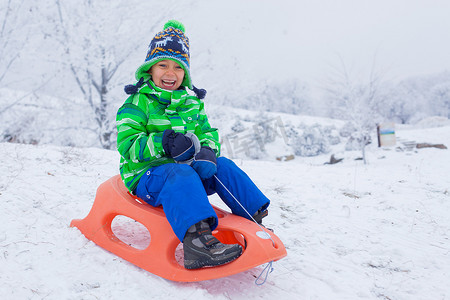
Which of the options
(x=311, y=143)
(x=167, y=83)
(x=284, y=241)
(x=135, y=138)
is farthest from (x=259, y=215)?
(x=311, y=143)

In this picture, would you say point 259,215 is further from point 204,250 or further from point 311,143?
point 311,143

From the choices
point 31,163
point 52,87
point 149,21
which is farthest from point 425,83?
point 31,163

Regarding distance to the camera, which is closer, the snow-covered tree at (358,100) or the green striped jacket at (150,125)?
the green striped jacket at (150,125)

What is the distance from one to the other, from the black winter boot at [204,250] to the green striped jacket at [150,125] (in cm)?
49

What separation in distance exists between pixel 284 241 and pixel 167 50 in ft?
5.06

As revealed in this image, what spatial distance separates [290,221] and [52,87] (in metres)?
6.91

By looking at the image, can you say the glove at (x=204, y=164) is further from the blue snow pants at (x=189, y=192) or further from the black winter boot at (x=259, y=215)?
the black winter boot at (x=259, y=215)

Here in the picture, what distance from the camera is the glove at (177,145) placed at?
1619 millimetres

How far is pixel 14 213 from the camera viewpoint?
2000 mm

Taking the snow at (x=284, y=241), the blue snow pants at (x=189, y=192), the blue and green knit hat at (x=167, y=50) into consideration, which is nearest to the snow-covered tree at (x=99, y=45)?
the snow at (x=284, y=241)

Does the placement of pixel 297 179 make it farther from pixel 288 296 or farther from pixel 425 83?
pixel 425 83

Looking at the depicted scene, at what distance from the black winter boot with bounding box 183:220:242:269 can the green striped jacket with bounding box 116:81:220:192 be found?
49 cm

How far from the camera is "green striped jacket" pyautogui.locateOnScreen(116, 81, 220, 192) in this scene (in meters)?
1.73

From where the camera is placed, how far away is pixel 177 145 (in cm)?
162
